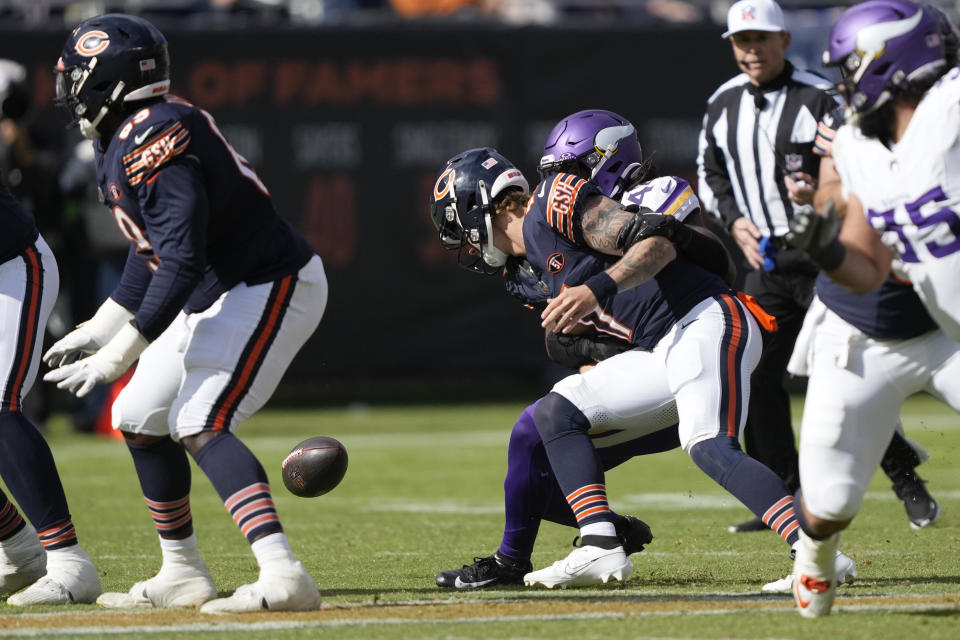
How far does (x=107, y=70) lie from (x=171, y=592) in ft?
5.02

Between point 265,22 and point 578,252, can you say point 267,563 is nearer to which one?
point 578,252

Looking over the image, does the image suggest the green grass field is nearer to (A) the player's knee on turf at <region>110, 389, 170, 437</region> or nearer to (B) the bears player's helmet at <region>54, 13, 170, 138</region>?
(A) the player's knee on turf at <region>110, 389, 170, 437</region>

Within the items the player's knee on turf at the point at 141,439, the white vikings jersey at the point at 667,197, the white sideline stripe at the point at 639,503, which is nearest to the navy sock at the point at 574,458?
the white vikings jersey at the point at 667,197

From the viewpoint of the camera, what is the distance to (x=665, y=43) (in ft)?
41.6

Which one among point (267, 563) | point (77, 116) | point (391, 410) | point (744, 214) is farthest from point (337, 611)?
point (391, 410)

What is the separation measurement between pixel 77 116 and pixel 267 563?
57.1 inches

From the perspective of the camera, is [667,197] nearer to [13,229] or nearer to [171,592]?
[171,592]

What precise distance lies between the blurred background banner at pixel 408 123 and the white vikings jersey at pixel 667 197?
285 inches

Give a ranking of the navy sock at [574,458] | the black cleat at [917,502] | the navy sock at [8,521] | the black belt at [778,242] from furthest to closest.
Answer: the black cleat at [917,502], the navy sock at [8,521], the navy sock at [574,458], the black belt at [778,242]

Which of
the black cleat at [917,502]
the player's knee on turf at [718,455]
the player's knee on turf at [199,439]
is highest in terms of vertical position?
the player's knee on turf at [199,439]

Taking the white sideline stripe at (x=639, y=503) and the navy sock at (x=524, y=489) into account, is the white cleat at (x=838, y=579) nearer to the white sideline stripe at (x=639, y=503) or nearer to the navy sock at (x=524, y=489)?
the navy sock at (x=524, y=489)

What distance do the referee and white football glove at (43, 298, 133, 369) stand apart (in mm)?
2771

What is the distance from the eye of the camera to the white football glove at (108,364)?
4066mm

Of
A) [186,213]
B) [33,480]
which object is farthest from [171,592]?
[186,213]
